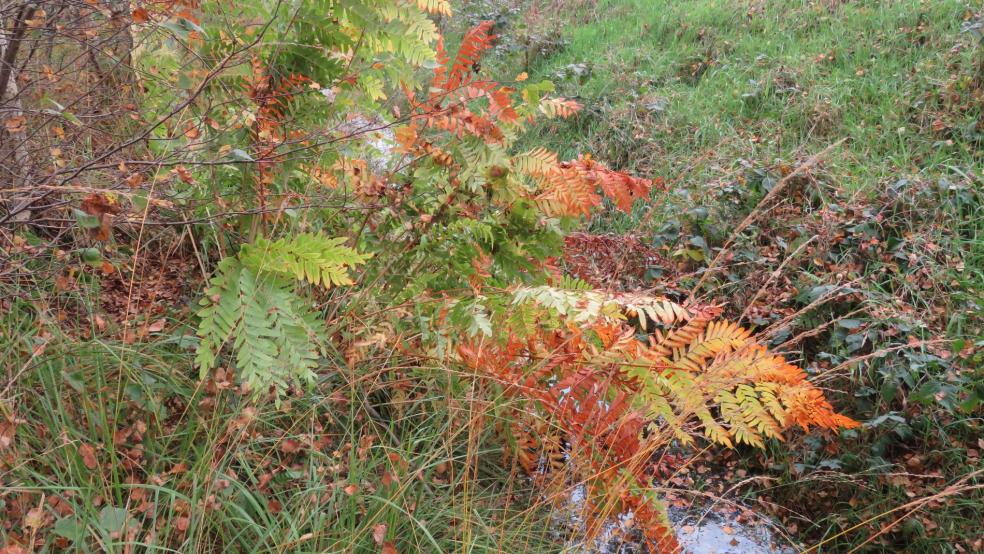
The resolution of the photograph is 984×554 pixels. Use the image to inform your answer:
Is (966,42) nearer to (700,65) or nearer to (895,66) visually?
(895,66)

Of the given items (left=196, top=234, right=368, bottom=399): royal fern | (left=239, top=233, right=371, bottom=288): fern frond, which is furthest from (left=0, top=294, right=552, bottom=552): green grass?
(left=239, top=233, right=371, bottom=288): fern frond

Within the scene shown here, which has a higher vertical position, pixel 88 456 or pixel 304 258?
pixel 304 258

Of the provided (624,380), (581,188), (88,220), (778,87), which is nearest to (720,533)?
(624,380)

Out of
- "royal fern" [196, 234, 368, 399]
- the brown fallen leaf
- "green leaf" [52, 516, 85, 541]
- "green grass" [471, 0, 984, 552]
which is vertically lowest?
"green grass" [471, 0, 984, 552]

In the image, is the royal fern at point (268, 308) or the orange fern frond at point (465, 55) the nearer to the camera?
the royal fern at point (268, 308)

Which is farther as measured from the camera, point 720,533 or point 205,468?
point 720,533

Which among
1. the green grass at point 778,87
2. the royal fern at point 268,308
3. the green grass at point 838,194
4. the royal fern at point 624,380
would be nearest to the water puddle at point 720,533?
the green grass at point 838,194

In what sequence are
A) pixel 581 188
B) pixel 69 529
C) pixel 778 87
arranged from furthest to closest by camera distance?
pixel 778 87 → pixel 581 188 → pixel 69 529

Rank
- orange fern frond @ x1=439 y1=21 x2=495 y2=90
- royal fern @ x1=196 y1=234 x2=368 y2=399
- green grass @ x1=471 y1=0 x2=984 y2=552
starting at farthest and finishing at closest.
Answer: green grass @ x1=471 y1=0 x2=984 y2=552, orange fern frond @ x1=439 y1=21 x2=495 y2=90, royal fern @ x1=196 y1=234 x2=368 y2=399

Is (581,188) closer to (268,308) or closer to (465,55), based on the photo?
(465,55)

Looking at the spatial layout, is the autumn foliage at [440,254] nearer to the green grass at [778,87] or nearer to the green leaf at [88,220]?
the green leaf at [88,220]

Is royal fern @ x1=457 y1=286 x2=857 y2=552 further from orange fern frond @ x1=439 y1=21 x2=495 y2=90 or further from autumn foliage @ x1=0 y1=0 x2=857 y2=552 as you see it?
orange fern frond @ x1=439 y1=21 x2=495 y2=90

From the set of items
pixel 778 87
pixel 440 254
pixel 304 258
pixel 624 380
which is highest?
pixel 304 258

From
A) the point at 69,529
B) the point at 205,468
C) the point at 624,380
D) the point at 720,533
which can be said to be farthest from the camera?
the point at 720,533
